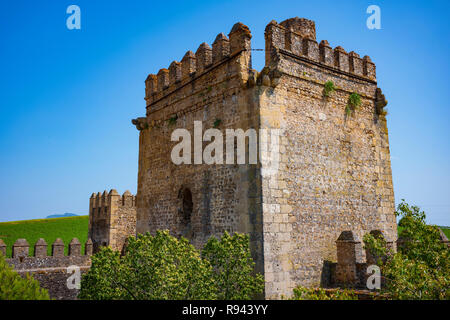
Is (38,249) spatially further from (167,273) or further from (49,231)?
(49,231)

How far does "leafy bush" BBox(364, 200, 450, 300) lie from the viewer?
23.9 feet

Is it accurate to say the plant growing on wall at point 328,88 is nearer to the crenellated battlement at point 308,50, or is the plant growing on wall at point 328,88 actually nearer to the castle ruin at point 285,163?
the castle ruin at point 285,163

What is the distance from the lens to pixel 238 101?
→ 10.6m

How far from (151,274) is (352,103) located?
8483mm

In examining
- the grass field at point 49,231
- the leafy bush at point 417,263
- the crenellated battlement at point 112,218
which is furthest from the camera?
the grass field at point 49,231

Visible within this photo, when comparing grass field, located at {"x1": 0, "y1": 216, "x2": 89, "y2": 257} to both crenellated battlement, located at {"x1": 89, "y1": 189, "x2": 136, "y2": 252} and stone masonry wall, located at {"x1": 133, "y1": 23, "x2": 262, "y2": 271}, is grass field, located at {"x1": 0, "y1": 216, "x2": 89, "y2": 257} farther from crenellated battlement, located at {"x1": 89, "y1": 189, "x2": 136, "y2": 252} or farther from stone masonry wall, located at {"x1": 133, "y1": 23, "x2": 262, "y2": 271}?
stone masonry wall, located at {"x1": 133, "y1": 23, "x2": 262, "y2": 271}

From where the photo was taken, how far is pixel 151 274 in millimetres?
7477

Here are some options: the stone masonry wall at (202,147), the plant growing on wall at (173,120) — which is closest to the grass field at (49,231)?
the stone masonry wall at (202,147)

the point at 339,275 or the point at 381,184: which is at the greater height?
the point at 381,184

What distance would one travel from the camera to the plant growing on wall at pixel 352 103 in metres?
12.4

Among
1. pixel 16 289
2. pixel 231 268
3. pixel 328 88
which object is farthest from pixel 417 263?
pixel 16 289

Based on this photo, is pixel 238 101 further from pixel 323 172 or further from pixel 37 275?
pixel 37 275
